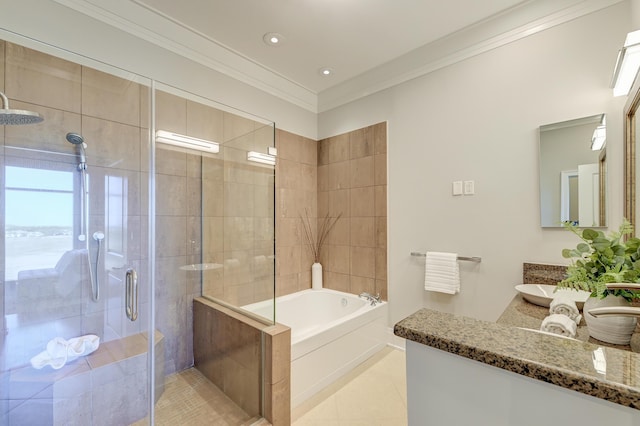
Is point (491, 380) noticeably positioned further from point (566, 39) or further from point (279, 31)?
point (279, 31)

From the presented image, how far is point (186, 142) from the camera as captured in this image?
7.63ft

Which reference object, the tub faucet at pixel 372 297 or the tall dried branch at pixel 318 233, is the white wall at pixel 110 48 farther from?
the tub faucet at pixel 372 297

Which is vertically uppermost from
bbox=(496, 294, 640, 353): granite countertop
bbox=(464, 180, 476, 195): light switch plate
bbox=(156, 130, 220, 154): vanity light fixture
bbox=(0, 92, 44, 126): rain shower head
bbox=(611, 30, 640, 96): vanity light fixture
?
bbox=(611, 30, 640, 96): vanity light fixture

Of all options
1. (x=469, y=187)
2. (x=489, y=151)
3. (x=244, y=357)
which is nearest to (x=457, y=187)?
(x=469, y=187)

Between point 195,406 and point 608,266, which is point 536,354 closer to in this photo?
point 608,266

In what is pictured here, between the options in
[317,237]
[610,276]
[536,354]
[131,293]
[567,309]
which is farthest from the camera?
[317,237]

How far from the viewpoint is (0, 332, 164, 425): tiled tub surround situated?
152cm

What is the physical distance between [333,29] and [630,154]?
216 cm

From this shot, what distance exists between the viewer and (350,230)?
3.19m

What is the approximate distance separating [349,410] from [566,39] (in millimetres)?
2967

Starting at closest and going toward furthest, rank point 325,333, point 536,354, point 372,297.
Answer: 1. point 536,354
2. point 325,333
3. point 372,297

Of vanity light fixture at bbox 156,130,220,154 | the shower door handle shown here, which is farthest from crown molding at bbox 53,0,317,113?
the shower door handle

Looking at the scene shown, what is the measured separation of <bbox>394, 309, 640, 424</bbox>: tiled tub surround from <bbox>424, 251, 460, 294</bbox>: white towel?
67.4 inches

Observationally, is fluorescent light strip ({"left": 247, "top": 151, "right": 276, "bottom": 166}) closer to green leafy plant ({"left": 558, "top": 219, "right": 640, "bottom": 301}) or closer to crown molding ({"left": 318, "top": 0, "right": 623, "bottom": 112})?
crown molding ({"left": 318, "top": 0, "right": 623, "bottom": 112})
